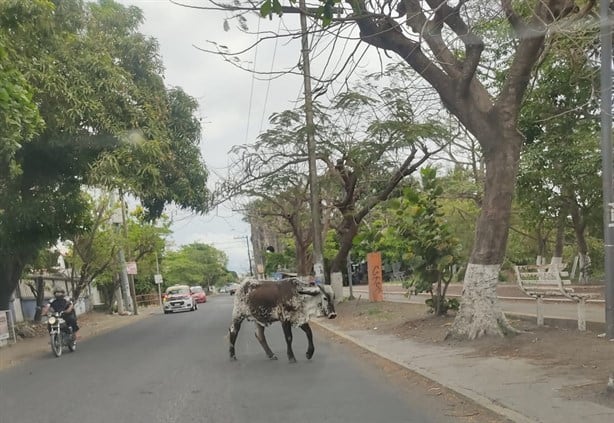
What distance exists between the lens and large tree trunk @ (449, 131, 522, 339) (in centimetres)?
1080

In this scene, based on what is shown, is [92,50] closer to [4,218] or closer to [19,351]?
[4,218]

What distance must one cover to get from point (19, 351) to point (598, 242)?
27.7 metres

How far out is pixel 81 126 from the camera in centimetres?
1681

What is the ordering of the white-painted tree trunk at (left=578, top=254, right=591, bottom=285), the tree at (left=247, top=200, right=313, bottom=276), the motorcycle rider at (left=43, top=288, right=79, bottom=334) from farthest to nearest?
the tree at (left=247, top=200, right=313, bottom=276) → the white-painted tree trunk at (left=578, top=254, right=591, bottom=285) → the motorcycle rider at (left=43, top=288, right=79, bottom=334)

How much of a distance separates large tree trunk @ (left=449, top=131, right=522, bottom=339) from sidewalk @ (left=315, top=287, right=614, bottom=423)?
2.32 feet

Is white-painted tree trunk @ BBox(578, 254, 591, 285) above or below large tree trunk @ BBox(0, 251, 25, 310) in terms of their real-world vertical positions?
below

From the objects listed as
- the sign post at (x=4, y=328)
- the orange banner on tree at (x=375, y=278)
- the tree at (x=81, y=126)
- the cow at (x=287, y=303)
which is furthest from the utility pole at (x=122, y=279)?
the cow at (x=287, y=303)

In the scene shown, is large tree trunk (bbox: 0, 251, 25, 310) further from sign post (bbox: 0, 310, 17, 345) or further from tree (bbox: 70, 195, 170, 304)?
tree (bbox: 70, 195, 170, 304)

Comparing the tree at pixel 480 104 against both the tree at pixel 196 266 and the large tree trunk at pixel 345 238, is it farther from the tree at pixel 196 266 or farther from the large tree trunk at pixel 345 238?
the tree at pixel 196 266

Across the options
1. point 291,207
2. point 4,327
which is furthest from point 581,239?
point 4,327

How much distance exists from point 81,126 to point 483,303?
439 inches

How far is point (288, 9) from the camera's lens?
30.8ft

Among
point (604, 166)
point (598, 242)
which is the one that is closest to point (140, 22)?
point (604, 166)

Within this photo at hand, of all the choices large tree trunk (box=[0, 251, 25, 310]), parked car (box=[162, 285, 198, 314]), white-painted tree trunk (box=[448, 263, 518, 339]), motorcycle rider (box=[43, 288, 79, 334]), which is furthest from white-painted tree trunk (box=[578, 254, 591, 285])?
parked car (box=[162, 285, 198, 314])
